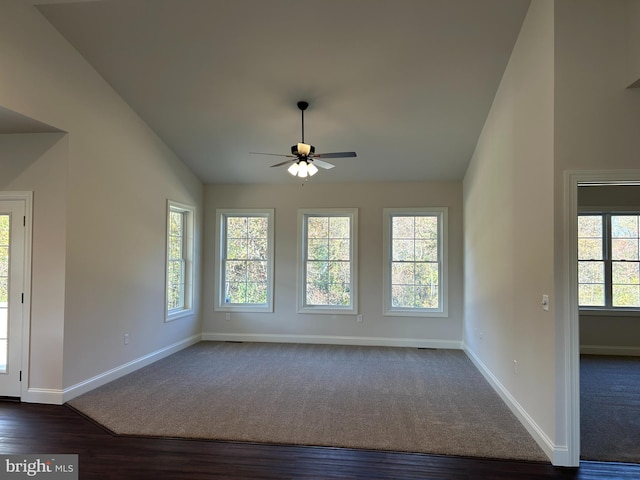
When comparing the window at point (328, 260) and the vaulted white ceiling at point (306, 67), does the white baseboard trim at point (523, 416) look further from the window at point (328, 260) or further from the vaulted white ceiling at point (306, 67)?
the vaulted white ceiling at point (306, 67)

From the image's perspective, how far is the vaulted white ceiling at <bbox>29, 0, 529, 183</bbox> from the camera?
3.54m

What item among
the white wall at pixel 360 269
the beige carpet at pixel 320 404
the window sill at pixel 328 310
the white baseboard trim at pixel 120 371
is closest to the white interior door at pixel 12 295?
the white baseboard trim at pixel 120 371

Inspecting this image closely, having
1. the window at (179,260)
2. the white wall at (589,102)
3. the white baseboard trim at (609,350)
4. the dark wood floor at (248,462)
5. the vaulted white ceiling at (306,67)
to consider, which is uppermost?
the vaulted white ceiling at (306,67)

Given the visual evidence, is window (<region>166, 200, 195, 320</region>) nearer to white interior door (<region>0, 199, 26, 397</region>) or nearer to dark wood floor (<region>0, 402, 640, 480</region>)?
white interior door (<region>0, 199, 26, 397</region>)

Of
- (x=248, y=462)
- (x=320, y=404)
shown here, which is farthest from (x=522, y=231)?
(x=248, y=462)

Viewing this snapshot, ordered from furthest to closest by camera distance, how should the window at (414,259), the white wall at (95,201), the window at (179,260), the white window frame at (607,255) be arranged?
the window at (414,259) → the white window frame at (607,255) → the window at (179,260) → the white wall at (95,201)

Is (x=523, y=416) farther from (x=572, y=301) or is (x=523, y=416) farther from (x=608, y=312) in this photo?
(x=608, y=312)

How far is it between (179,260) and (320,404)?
3.49 meters

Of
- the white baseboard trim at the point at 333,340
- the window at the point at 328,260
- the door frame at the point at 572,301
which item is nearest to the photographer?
the door frame at the point at 572,301

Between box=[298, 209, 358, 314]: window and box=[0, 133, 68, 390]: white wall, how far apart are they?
3.56m

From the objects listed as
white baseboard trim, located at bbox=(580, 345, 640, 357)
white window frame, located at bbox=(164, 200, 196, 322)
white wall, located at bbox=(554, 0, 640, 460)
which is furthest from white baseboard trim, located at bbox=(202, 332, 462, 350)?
white wall, located at bbox=(554, 0, 640, 460)

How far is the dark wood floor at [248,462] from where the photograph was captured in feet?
8.55

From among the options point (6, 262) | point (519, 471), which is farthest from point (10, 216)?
point (519, 471)

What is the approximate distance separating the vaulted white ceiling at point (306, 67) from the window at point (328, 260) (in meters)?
1.42
